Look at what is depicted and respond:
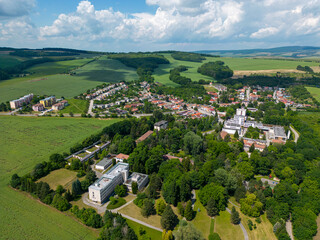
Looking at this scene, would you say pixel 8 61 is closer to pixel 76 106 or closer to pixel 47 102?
pixel 47 102

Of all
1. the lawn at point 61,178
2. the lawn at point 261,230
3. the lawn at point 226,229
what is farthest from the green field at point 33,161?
the lawn at point 261,230

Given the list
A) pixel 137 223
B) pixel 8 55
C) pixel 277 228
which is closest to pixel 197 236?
pixel 137 223

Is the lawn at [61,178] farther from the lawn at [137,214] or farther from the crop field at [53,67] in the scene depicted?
the crop field at [53,67]

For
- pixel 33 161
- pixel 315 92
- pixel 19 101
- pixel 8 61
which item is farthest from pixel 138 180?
pixel 8 61

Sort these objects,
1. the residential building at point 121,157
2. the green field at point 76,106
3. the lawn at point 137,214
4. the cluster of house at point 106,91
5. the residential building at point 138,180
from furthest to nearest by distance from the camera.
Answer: the cluster of house at point 106,91 < the green field at point 76,106 < the residential building at point 121,157 < the residential building at point 138,180 < the lawn at point 137,214

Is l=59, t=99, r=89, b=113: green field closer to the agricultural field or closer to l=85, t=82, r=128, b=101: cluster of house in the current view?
l=85, t=82, r=128, b=101: cluster of house

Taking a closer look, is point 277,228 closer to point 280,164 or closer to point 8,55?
point 280,164
